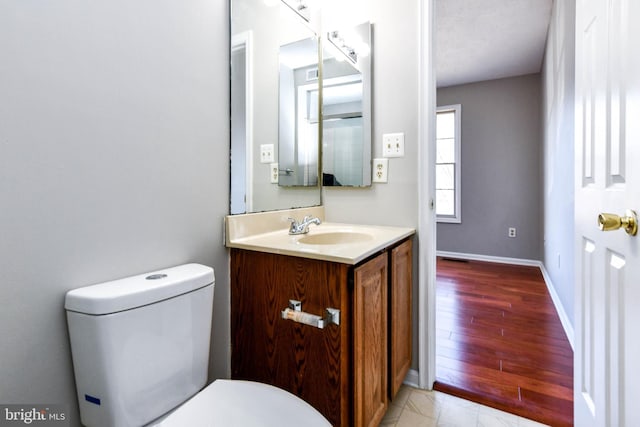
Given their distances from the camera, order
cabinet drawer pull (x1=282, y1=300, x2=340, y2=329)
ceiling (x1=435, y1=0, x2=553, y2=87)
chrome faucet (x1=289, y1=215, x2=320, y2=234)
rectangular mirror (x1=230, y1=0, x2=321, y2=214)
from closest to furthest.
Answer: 1. cabinet drawer pull (x1=282, y1=300, x2=340, y2=329)
2. rectangular mirror (x1=230, y1=0, x2=321, y2=214)
3. chrome faucet (x1=289, y1=215, x2=320, y2=234)
4. ceiling (x1=435, y1=0, x2=553, y2=87)

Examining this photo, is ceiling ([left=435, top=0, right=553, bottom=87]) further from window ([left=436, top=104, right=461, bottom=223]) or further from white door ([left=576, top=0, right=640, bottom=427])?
white door ([left=576, top=0, right=640, bottom=427])

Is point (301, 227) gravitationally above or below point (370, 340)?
above

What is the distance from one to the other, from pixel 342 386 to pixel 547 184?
335 centimetres

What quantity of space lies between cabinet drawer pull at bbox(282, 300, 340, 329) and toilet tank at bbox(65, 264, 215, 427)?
0.32 meters

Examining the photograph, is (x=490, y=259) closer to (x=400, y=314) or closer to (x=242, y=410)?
(x=400, y=314)

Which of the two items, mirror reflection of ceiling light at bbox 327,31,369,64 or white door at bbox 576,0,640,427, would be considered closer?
white door at bbox 576,0,640,427

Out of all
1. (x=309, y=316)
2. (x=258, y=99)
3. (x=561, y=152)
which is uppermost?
(x=258, y=99)

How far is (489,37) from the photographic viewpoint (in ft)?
10.3

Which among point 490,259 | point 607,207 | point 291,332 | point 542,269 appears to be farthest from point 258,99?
point 490,259

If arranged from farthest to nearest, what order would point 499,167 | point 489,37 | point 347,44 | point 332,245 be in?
point 499,167, point 489,37, point 347,44, point 332,245

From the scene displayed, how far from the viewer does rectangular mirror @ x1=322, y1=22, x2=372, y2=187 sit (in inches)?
70.4

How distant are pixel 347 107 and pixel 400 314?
1.17 metres

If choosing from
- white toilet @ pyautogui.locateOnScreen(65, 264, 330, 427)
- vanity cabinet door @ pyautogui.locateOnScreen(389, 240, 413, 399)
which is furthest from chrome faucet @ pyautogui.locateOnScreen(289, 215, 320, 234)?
white toilet @ pyautogui.locateOnScreen(65, 264, 330, 427)

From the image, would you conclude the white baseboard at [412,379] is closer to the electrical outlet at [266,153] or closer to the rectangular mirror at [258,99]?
the rectangular mirror at [258,99]
